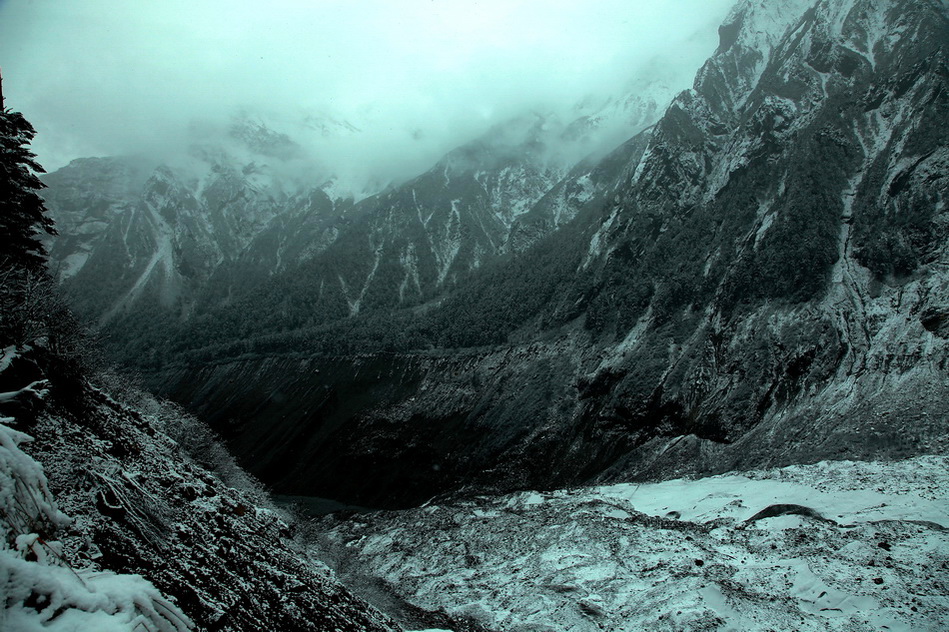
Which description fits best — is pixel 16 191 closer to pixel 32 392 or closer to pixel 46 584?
pixel 32 392

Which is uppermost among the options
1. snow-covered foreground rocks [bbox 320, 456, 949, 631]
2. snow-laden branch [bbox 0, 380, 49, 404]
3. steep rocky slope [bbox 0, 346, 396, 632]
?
snow-laden branch [bbox 0, 380, 49, 404]

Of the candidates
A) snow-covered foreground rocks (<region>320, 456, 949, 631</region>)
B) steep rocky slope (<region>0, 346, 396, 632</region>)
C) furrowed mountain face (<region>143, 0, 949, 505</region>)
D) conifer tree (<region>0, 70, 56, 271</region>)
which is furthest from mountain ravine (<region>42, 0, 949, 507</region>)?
conifer tree (<region>0, 70, 56, 271</region>)

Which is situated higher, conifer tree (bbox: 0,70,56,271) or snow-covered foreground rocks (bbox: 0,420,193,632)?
conifer tree (bbox: 0,70,56,271)

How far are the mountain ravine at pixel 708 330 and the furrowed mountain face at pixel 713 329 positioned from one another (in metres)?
0.34

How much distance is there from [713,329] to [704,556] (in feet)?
144

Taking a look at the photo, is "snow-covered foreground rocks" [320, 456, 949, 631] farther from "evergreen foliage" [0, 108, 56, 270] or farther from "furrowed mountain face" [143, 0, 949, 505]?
"evergreen foliage" [0, 108, 56, 270]

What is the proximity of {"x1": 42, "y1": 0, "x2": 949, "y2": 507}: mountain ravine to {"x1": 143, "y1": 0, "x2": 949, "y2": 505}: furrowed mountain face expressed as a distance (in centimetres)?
34

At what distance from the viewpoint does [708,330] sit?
62875 mm

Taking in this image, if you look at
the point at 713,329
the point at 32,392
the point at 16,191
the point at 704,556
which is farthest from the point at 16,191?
the point at 713,329

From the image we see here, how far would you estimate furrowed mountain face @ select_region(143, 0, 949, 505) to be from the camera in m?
45.6

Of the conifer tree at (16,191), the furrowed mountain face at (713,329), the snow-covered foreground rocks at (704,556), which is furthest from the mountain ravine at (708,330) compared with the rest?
the conifer tree at (16,191)

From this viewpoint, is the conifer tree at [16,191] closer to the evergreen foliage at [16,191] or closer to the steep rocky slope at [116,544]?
the evergreen foliage at [16,191]

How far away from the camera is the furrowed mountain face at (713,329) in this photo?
45562 millimetres

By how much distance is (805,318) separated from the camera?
177 ft
